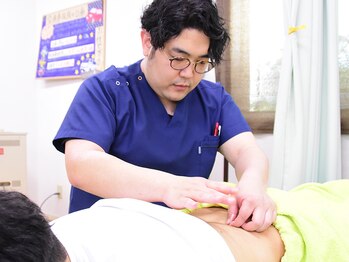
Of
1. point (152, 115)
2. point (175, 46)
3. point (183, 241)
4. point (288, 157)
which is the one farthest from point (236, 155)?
point (183, 241)

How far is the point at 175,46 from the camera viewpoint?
3.66 feet

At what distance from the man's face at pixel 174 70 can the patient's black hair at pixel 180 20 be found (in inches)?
0.7

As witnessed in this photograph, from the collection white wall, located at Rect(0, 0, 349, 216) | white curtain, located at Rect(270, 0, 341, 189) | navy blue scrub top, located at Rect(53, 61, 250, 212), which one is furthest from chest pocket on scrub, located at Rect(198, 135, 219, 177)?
white wall, located at Rect(0, 0, 349, 216)

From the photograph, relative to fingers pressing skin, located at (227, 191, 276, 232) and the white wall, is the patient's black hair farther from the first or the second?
the white wall

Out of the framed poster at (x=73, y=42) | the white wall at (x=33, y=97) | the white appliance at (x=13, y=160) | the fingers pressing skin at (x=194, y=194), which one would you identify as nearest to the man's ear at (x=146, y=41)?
the fingers pressing skin at (x=194, y=194)

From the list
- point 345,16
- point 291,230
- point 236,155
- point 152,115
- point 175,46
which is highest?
point 345,16

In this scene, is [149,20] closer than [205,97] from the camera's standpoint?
Yes

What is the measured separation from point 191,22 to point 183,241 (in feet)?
2.30

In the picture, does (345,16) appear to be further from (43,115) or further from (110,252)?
(43,115)

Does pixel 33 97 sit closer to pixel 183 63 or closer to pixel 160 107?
pixel 160 107

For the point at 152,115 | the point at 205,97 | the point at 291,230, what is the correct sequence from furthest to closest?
the point at 205,97, the point at 152,115, the point at 291,230

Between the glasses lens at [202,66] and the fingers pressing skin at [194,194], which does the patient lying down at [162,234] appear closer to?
the fingers pressing skin at [194,194]

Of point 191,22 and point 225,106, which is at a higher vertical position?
point 191,22

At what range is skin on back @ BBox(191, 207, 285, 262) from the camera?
28.8 inches
